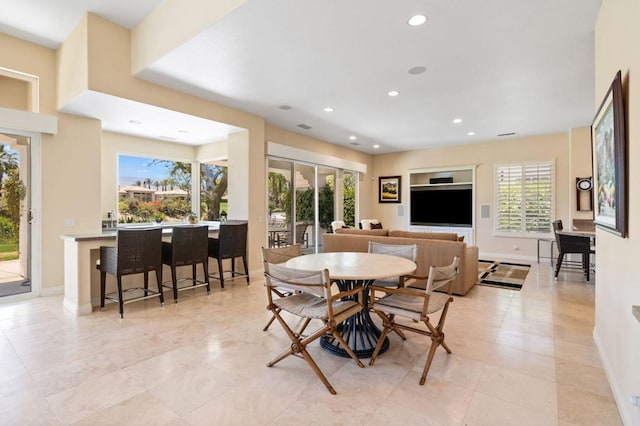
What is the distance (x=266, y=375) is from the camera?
236cm

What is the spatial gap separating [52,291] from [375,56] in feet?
17.5

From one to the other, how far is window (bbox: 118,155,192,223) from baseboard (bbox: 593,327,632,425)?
6.85m

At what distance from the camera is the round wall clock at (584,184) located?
21.1 ft

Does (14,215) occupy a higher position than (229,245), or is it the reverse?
(14,215)

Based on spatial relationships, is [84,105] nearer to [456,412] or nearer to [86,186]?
[86,186]

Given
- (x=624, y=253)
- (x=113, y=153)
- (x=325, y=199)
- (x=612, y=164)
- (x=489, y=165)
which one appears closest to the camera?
(x=624, y=253)

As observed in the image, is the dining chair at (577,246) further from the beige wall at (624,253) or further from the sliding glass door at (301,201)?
the sliding glass door at (301,201)

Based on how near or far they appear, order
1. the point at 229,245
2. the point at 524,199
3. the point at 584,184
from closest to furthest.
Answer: the point at 229,245 → the point at 584,184 → the point at 524,199

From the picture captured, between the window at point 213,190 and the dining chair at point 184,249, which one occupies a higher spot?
the window at point 213,190

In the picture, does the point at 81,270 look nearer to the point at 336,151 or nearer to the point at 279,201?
the point at 279,201

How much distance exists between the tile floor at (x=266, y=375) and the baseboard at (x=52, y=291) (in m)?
0.81

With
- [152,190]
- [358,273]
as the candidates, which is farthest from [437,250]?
[152,190]

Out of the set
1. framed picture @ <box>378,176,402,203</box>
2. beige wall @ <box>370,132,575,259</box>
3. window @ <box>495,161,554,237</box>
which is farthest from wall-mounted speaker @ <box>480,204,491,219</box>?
framed picture @ <box>378,176,402,203</box>

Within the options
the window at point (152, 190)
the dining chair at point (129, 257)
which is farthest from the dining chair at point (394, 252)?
the window at point (152, 190)
